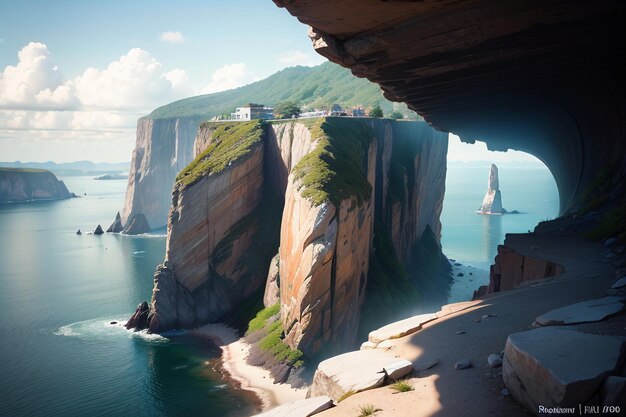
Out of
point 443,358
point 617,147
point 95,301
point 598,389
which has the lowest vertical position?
point 95,301

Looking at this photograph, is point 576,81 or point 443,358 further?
point 576,81

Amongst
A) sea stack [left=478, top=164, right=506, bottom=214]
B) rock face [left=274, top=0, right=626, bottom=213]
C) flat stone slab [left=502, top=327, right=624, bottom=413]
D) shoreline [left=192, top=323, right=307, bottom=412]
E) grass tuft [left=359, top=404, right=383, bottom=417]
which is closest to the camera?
flat stone slab [left=502, top=327, right=624, bottom=413]

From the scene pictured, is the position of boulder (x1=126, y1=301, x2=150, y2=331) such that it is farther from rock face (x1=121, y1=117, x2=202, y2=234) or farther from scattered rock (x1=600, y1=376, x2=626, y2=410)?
rock face (x1=121, y1=117, x2=202, y2=234)

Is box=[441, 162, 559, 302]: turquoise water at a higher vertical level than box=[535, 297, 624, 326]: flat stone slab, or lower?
lower

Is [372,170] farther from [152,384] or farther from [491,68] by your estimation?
[491,68]

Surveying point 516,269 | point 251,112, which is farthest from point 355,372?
point 251,112

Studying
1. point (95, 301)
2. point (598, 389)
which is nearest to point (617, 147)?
point (598, 389)

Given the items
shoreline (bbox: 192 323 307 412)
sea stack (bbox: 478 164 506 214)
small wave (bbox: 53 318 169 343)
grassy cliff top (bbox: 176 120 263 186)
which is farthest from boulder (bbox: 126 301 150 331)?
sea stack (bbox: 478 164 506 214)
